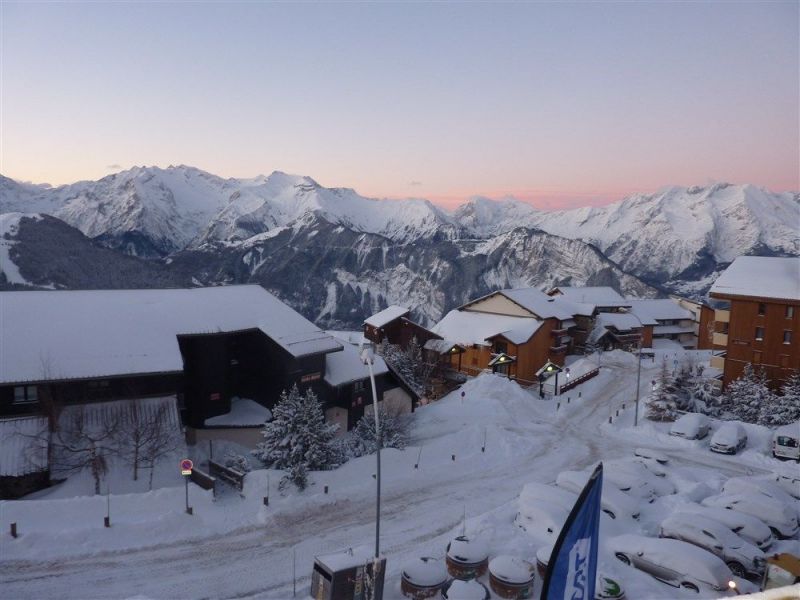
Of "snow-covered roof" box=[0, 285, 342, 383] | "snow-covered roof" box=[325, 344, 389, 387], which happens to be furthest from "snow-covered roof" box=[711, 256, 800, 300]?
"snow-covered roof" box=[0, 285, 342, 383]

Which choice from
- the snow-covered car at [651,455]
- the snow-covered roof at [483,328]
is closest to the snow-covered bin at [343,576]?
the snow-covered car at [651,455]

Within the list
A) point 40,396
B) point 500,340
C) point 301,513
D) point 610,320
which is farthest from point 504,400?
point 610,320

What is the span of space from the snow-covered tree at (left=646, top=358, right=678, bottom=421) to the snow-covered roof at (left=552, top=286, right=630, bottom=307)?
116 feet

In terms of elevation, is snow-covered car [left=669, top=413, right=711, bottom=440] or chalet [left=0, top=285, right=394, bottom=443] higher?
chalet [left=0, top=285, right=394, bottom=443]

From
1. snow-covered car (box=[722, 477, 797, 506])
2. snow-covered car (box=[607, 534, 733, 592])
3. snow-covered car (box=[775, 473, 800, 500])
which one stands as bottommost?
snow-covered car (box=[775, 473, 800, 500])

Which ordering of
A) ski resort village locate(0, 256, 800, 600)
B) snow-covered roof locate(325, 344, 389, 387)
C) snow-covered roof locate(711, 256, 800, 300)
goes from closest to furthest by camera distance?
ski resort village locate(0, 256, 800, 600) → snow-covered roof locate(325, 344, 389, 387) → snow-covered roof locate(711, 256, 800, 300)

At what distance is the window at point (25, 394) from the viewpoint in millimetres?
23359

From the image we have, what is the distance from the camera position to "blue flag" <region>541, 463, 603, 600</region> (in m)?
6.10

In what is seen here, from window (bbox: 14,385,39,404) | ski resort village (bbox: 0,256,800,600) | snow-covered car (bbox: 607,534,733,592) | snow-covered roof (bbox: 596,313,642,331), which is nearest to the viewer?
snow-covered car (bbox: 607,534,733,592)

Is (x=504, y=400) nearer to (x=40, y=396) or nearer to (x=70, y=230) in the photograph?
(x=40, y=396)

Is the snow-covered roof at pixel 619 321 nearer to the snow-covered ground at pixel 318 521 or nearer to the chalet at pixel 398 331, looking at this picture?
the chalet at pixel 398 331

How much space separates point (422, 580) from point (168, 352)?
17802 mm

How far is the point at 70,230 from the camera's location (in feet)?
565

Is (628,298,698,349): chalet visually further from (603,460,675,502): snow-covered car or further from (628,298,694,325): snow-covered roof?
(603,460,675,502): snow-covered car
